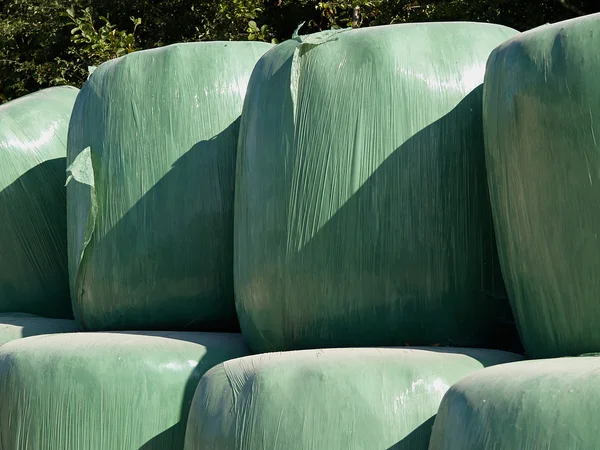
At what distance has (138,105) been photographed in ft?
8.69

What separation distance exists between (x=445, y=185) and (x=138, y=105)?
0.88 m

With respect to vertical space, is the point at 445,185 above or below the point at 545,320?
above

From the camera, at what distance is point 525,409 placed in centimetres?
160

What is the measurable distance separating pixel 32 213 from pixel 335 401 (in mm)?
1482

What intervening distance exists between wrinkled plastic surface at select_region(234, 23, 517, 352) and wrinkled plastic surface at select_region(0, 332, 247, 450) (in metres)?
0.27

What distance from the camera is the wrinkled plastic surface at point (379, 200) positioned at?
217 centimetres

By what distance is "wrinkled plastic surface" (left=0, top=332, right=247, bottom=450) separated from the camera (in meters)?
2.30

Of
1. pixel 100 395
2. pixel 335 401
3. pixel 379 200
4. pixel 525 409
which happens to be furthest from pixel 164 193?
pixel 525 409

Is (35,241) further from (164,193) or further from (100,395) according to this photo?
(100,395)

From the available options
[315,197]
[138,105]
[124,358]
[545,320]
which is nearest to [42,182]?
[138,105]

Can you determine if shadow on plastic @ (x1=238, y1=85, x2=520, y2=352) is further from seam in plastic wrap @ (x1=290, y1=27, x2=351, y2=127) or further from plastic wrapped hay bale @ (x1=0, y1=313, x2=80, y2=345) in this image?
plastic wrapped hay bale @ (x1=0, y1=313, x2=80, y2=345)

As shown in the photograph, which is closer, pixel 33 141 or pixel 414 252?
pixel 414 252

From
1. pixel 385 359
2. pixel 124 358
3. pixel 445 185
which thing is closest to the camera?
pixel 385 359

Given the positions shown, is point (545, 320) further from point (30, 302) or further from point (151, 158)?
point (30, 302)
